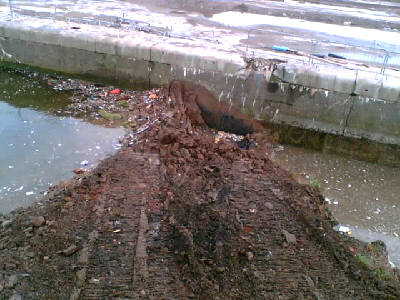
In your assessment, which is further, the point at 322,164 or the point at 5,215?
the point at 322,164

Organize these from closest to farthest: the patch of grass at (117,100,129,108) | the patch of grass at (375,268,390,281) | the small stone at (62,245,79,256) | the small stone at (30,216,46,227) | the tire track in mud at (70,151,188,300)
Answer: the tire track in mud at (70,151,188,300), the small stone at (62,245,79,256), the patch of grass at (375,268,390,281), the small stone at (30,216,46,227), the patch of grass at (117,100,129,108)

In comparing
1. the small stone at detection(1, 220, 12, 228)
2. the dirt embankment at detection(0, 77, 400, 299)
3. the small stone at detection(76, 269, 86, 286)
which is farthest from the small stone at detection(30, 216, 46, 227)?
the small stone at detection(76, 269, 86, 286)

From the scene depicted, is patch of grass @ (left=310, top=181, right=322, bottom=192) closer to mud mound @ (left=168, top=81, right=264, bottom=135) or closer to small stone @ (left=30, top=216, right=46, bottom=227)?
mud mound @ (left=168, top=81, right=264, bottom=135)

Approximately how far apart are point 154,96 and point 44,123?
2412mm

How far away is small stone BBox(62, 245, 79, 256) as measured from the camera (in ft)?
13.7

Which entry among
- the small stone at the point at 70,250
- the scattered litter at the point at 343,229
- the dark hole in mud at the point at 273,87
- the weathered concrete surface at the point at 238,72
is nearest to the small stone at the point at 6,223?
the small stone at the point at 70,250

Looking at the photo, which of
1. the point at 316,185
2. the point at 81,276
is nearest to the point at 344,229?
the point at 316,185

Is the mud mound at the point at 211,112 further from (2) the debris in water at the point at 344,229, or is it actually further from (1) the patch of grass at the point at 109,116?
A: (2) the debris in water at the point at 344,229

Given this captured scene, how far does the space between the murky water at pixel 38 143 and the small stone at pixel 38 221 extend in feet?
2.82

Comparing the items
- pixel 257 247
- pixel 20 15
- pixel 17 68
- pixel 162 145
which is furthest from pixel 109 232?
pixel 20 15

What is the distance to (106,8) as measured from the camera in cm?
1169

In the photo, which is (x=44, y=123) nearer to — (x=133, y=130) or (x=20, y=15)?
(x=133, y=130)

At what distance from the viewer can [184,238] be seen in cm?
449

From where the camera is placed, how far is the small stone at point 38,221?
4621mm
